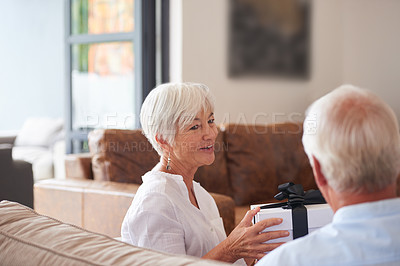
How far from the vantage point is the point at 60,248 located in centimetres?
90

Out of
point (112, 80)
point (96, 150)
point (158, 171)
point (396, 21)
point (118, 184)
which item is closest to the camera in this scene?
point (158, 171)

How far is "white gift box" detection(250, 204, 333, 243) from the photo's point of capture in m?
1.35

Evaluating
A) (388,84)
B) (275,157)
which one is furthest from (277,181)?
(388,84)

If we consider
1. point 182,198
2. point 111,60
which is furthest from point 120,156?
point 111,60

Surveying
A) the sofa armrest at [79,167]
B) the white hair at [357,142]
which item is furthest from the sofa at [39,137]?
the white hair at [357,142]

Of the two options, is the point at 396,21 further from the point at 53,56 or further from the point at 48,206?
the point at 53,56

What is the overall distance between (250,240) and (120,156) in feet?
5.17

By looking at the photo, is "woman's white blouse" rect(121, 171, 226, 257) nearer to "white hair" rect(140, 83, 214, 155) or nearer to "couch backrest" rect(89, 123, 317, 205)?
"white hair" rect(140, 83, 214, 155)

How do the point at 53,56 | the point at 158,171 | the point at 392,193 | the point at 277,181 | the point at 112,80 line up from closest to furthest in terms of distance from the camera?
the point at 392,193 < the point at 158,171 < the point at 277,181 < the point at 112,80 < the point at 53,56

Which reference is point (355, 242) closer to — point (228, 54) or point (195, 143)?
point (195, 143)

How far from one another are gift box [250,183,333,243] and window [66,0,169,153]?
302 centimetres

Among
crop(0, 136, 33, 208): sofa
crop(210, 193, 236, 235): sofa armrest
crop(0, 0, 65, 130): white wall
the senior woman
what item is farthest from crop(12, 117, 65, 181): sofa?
the senior woman

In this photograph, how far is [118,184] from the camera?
270cm

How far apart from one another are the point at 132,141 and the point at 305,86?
9.20 feet
